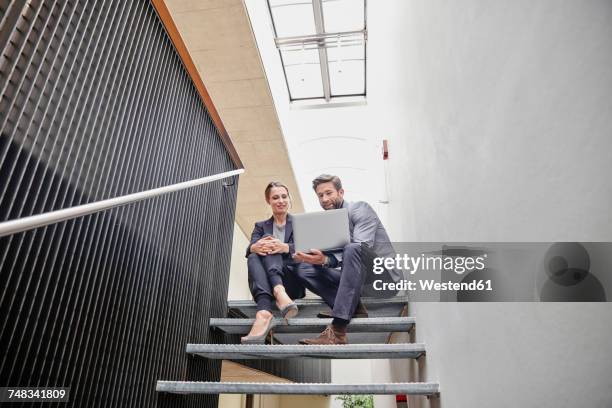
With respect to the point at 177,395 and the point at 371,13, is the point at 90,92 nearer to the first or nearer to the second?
the point at 177,395

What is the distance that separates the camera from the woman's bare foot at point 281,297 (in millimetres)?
2314

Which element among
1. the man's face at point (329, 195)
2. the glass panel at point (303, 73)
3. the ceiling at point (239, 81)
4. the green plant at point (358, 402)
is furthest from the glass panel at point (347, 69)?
the green plant at point (358, 402)

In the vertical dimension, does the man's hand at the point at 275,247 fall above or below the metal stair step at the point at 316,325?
above

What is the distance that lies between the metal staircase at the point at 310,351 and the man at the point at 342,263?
0.09 metres

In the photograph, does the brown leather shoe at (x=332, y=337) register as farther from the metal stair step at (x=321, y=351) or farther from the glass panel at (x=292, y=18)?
the glass panel at (x=292, y=18)

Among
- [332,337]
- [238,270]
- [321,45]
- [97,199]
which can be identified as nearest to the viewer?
[97,199]

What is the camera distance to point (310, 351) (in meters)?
1.90

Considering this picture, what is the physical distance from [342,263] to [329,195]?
2.30ft

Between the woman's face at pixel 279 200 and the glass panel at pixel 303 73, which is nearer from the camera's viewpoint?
the woman's face at pixel 279 200

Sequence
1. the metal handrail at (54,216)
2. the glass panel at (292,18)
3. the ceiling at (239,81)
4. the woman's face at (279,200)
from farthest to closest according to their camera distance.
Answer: the glass panel at (292,18) < the ceiling at (239,81) < the woman's face at (279,200) < the metal handrail at (54,216)

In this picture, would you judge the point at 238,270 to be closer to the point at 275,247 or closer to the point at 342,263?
the point at 275,247

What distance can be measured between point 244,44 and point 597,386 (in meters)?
4.17

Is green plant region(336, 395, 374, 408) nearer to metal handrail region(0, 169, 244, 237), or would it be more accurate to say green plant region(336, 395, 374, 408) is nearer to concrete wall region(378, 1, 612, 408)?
concrete wall region(378, 1, 612, 408)

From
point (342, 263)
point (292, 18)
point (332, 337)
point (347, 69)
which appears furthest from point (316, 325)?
point (347, 69)
